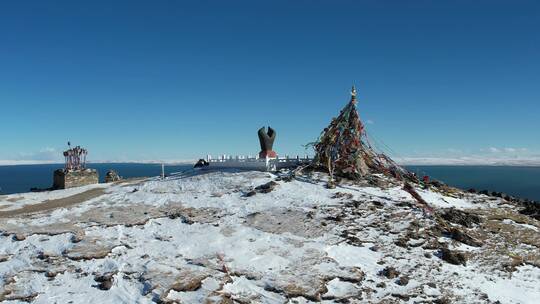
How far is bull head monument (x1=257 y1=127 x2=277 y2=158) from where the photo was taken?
32.7m

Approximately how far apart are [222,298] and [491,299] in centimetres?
879

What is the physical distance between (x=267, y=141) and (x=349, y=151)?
6951 mm


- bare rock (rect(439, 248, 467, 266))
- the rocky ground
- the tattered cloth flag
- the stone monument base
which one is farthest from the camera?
the stone monument base

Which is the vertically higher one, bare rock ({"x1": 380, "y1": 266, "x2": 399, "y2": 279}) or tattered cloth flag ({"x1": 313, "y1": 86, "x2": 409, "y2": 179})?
tattered cloth flag ({"x1": 313, "y1": 86, "x2": 409, "y2": 179})

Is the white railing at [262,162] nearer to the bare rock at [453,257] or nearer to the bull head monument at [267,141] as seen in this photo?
the bull head monument at [267,141]

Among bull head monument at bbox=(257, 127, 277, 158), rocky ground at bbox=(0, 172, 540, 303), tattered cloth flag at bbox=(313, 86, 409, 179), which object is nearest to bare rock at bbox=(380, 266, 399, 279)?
rocky ground at bbox=(0, 172, 540, 303)

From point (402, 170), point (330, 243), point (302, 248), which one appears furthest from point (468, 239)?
point (402, 170)

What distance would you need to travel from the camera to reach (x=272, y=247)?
17172 millimetres

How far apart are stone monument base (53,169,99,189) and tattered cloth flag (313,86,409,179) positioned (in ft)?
59.3

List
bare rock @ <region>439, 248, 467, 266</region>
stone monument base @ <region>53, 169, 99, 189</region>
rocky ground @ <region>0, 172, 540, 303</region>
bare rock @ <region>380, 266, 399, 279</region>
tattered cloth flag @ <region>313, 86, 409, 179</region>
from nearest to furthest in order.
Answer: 1. rocky ground @ <region>0, 172, 540, 303</region>
2. bare rock @ <region>380, 266, 399, 279</region>
3. bare rock @ <region>439, 248, 467, 266</region>
4. tattered cloth flag @ <region>313, 86, 409, 179</region>
5. stone monument base @ <region>53, 169, 99, 189</region>

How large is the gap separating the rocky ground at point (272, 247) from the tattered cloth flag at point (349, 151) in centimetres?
248

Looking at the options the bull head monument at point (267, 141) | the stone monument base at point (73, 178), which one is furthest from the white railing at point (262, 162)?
the stone monument base at point (73, 178)

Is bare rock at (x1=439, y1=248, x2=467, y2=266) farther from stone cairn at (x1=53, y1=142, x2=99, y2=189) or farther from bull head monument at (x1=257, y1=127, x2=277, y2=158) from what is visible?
stone cairn at (x1=53, y1=142, x2=99, y2=189)

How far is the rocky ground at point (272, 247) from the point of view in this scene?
13.8 metres
